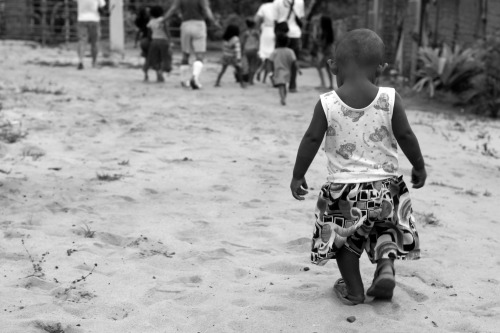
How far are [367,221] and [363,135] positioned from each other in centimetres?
40

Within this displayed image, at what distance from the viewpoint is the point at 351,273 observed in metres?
3.92

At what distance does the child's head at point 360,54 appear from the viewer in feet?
12.7

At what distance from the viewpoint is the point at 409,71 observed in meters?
15.5

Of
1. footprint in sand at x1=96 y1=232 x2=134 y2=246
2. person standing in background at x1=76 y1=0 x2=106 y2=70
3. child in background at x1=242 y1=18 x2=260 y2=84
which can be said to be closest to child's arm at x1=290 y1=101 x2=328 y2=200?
footprint in sand at x1=96 y1=232 x2=134 y2=246

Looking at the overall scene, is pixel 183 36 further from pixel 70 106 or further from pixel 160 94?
pixel 70 106

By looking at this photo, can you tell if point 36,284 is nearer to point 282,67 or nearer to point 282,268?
point 282,268

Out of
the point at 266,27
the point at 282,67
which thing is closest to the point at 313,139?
the point at 282,67

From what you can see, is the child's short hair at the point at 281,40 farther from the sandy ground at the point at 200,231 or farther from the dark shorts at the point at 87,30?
the dark shorts at the point at 87,30

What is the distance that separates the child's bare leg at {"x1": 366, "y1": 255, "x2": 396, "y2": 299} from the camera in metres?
3.84

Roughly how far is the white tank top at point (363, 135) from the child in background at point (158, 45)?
420 inches

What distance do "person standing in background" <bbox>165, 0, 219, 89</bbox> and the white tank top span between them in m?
9.93

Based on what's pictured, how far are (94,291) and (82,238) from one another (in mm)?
963

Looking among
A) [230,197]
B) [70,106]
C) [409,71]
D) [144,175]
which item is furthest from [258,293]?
[409,71]

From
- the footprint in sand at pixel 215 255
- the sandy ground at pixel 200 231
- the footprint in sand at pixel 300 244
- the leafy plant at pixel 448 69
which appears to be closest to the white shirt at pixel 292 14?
the leafy plant at pixel 448 69
